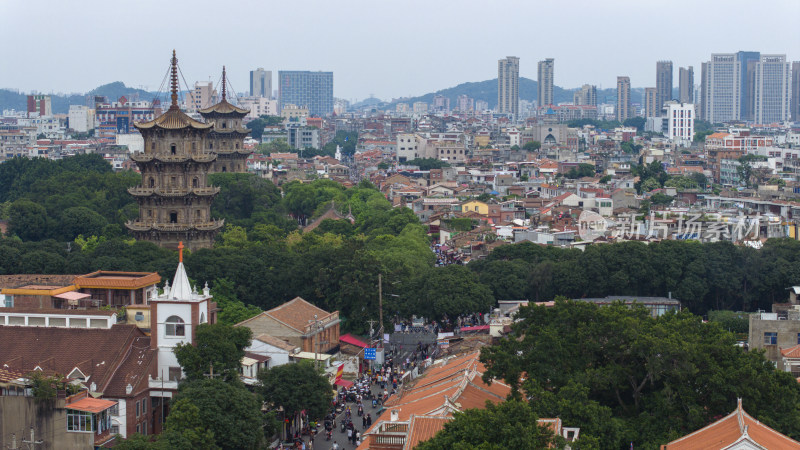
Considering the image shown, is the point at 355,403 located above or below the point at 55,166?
below

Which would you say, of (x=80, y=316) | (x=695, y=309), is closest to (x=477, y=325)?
(x=695, y=309)

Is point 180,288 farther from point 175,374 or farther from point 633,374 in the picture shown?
point 633,374

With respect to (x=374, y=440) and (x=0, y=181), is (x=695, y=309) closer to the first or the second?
(x=374, y=440)

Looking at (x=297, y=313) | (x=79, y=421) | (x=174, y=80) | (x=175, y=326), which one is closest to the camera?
(x=79, y=421)

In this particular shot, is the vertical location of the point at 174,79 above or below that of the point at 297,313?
above

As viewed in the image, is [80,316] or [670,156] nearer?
[80,316]

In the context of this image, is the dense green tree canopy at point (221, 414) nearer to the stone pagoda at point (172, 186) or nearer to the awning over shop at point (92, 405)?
the awning over shop at point (92, 405)

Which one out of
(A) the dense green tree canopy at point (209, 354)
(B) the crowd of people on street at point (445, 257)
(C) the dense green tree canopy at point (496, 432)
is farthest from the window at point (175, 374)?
(B) the crowd of people on street at point (445, 257)

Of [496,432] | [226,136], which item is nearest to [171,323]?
[496,432]
